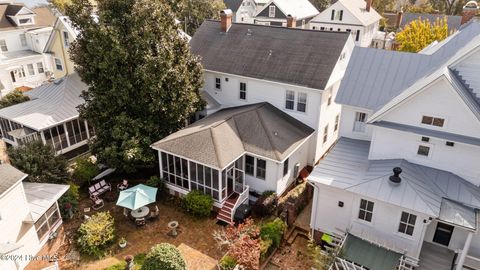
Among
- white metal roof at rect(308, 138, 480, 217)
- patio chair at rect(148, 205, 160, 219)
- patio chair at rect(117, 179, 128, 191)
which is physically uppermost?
white metal roof at rect(308, 138, 480, 217)

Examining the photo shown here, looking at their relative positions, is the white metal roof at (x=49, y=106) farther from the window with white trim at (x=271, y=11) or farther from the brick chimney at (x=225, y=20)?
the window with white trim at (x=271, y=11)

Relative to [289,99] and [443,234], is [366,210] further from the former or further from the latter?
[289,99]

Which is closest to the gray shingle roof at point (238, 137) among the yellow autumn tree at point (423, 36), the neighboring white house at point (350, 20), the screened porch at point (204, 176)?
the screened porch at point (204, 176)

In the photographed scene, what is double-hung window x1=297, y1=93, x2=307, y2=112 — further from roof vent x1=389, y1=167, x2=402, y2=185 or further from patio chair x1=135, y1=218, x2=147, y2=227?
patio chair x1=135, y1=218, x2=147, y2=227

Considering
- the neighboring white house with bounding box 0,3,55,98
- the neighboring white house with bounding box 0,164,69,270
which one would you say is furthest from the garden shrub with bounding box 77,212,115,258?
the neighboring white house with bounding box 0,3,55,98

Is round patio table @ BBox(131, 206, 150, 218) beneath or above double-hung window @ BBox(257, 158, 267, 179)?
beneath

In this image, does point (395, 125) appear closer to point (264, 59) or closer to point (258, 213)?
point (258, 213)

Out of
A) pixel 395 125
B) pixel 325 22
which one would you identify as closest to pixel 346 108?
pixel 395 125
